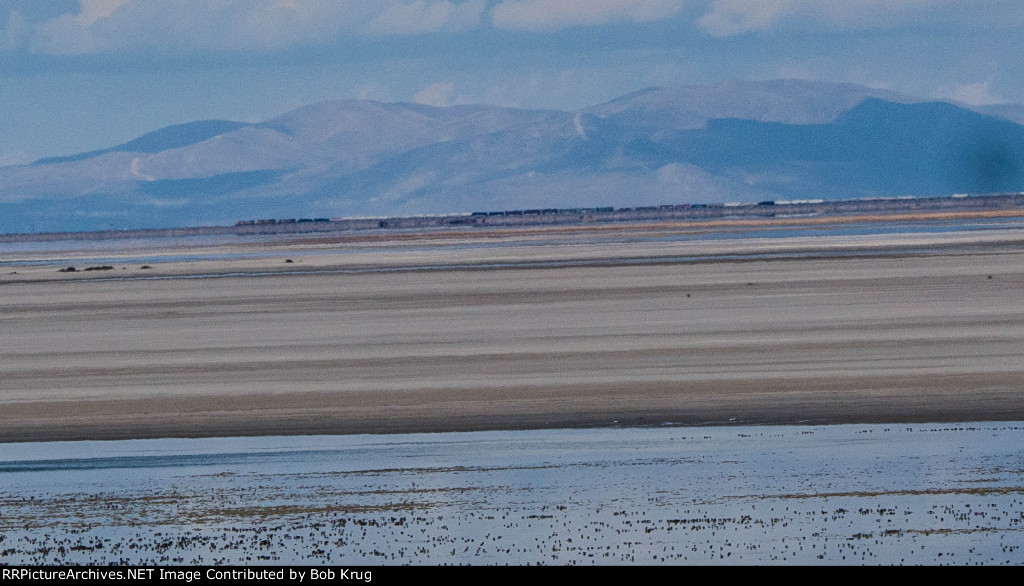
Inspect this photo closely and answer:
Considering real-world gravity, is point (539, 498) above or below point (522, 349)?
below

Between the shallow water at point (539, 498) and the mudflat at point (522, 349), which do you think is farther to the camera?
the mudflat at point (522, 349)

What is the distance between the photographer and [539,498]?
15312 millimetres

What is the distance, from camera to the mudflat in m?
21.4

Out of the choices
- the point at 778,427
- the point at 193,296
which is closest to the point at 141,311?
the point at 193,296

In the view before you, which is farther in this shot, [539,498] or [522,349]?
[522,349]

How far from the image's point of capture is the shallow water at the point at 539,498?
13266 mm

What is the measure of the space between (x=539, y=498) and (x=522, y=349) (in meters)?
13.2

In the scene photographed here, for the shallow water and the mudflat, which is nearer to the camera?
the shallow water

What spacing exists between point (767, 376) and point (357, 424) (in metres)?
6.96

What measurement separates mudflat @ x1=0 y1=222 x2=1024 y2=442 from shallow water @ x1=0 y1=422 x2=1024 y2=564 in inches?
62.8

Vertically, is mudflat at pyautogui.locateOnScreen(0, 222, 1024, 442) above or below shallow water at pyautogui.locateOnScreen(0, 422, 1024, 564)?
above

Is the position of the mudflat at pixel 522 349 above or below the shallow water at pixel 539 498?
above

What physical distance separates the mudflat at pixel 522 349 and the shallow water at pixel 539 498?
1.60 meters
